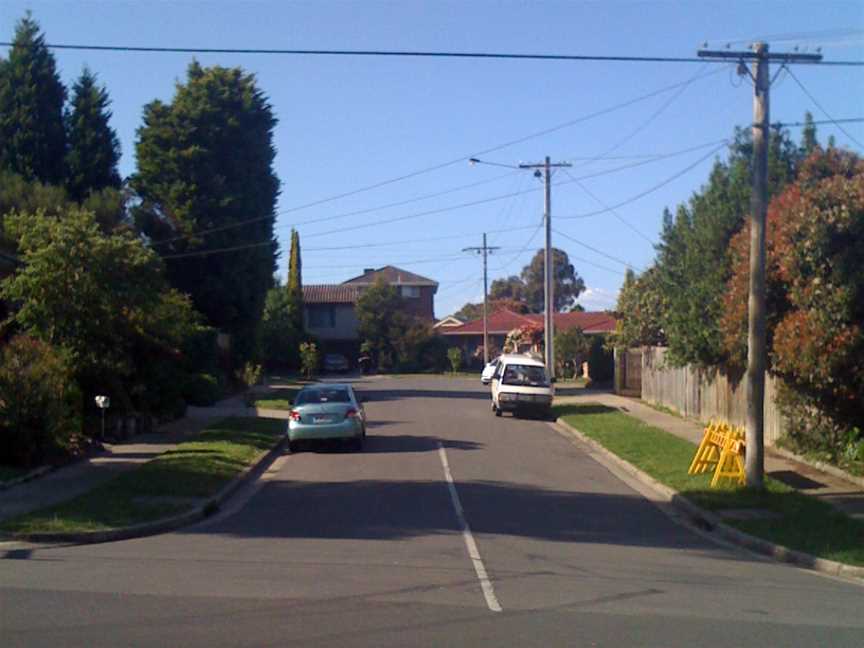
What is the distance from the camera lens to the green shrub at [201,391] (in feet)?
117

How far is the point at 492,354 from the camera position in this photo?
76.1 meters

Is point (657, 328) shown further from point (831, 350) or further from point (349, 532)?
point (349, 532)

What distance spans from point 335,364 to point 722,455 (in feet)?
182

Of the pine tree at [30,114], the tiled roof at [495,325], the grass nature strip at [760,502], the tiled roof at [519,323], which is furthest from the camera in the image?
the tiled roof at [495,325]

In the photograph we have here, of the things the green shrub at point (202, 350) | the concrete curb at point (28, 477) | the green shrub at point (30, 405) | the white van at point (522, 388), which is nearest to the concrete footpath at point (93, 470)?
the concrete curb at point (28, 477)

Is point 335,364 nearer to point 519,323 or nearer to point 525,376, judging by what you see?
point 519,323

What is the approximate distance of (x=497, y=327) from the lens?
8012 cm

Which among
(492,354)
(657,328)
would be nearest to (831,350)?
(657,328)

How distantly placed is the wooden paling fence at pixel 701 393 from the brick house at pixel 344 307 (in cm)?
4124

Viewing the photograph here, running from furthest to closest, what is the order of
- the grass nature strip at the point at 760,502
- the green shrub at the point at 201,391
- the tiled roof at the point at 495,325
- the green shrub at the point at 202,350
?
the tiled roof at the point at 495,325 < the green shrub at the point at 202,350 < the green shrub at the point at 201,391 < the grass nature strip at the point at 760,502

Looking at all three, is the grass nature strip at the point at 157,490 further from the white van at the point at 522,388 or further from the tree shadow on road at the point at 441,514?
the white van at the point at 522,388

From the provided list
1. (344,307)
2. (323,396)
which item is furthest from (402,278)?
(323,396)

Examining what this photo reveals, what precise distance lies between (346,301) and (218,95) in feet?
118

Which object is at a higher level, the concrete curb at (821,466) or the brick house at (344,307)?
the brick house at (344,307)
